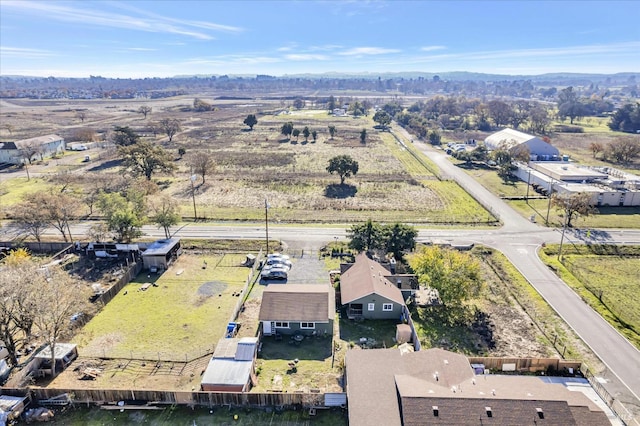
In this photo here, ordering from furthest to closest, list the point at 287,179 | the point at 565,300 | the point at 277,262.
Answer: the point at 287,179 < the point at 277,262 < the point at 565,300

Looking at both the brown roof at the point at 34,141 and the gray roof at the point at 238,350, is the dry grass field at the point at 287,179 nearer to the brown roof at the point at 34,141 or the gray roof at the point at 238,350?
the brown roof at the point at 34,141

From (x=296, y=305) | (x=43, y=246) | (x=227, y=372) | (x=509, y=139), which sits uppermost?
(x=509, y=139)

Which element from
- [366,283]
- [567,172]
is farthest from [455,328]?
[567,172]

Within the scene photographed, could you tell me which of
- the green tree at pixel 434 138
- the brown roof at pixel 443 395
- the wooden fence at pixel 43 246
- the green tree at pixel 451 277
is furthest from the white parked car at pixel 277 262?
the green tree at pixel 434 138

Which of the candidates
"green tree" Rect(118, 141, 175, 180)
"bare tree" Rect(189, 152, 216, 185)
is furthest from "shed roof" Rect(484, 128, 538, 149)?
"green tree" Rect(118, 141, 175, 180)

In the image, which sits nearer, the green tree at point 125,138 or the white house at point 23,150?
the white house at point 23,150

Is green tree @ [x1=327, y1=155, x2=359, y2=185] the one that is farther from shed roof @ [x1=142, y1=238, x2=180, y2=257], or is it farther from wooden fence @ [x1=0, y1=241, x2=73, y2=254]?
wooden fence @ [x1=0, y1=241, x2=73, y2=254]

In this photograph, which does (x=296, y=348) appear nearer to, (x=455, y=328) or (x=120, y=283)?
(x=455, y=328)
